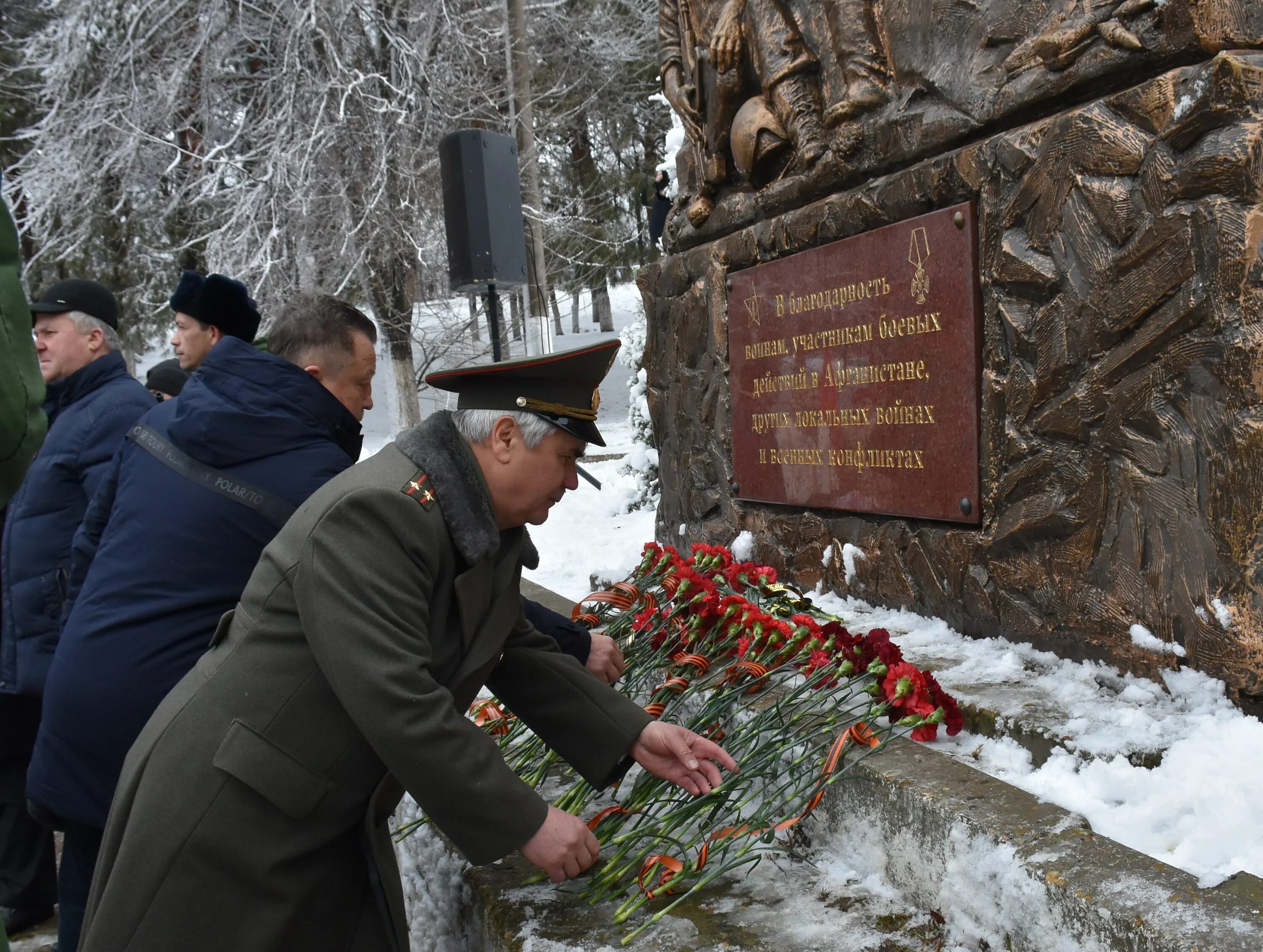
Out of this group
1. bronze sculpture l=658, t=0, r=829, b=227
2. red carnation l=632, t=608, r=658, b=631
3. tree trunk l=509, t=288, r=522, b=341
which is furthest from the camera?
tree trunk l=509, t=288, r=522, b=341

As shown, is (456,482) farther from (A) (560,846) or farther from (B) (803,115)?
(B) (803,115)

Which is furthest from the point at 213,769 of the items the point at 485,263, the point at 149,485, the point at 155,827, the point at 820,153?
the point at 485,263

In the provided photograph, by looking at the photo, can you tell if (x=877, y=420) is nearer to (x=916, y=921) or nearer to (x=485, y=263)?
(x=916, y=921)

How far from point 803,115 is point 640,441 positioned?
4.33 metres

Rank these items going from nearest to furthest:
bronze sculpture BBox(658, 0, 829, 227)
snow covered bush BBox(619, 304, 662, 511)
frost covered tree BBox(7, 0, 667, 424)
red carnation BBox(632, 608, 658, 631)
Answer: red carnation BBox(632, 608, 658, 631) < bronze sculpture BBox(658, 0, 829, 227) < snow covered bush BBox(619, 304, 662, 511) < frost covered tree BBox(7, 0, 667, 424)

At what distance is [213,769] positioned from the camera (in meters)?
1.58

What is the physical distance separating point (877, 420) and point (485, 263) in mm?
2977

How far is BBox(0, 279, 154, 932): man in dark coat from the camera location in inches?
117

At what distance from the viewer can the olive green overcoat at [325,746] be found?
5.02 feet

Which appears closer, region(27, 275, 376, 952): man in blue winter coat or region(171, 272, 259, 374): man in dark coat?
region(27, 275, 376, 952): man in blue winter coat

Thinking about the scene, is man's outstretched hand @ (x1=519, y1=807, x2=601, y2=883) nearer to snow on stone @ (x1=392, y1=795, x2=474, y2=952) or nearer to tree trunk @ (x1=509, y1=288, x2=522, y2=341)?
snow on stone @ (x1=392, y1=795, x2=474, y2=952)

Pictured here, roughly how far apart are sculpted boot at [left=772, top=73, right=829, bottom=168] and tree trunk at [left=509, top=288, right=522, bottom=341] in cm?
905

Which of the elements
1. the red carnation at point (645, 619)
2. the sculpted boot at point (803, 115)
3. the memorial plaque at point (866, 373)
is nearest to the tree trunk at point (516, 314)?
the memorial plaque at point (866, 373)

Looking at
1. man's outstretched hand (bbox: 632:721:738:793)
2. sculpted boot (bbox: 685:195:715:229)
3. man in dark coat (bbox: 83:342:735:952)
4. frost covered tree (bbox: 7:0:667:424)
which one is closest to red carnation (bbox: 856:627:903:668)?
man's outstretched hand (bbox: 632:721:738:793)
